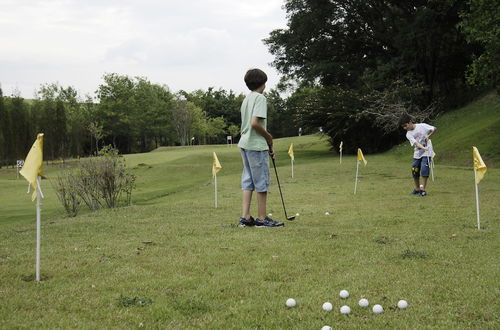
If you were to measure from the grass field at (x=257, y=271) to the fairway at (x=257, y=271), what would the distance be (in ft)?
0.05

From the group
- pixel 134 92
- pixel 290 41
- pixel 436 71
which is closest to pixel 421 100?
pixel 436 71

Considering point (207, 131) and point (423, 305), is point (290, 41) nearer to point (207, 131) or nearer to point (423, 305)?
point (423, 305)

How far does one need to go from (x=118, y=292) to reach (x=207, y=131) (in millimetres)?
83214

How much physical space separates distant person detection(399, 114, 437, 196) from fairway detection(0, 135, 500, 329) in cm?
235

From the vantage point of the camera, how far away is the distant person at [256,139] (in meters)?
7.49

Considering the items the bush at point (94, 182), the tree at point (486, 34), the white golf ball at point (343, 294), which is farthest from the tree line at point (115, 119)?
the white golf ball at point (343, 294)

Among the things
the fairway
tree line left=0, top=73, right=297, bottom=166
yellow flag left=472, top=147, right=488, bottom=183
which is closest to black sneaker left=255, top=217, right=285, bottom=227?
the fairway

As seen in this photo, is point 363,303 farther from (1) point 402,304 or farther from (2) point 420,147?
(2) point 420,147

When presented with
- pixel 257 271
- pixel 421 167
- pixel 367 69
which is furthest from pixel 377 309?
pixel 367 69

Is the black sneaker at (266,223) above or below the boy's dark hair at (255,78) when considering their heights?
below

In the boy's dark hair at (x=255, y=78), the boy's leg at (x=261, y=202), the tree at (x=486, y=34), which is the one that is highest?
the tree at (x=486, y=34)

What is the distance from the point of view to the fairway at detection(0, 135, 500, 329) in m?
3.91

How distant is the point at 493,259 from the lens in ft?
18.3

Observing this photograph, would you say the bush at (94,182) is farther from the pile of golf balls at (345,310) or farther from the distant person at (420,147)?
the pile of golf balls at (345,310)
